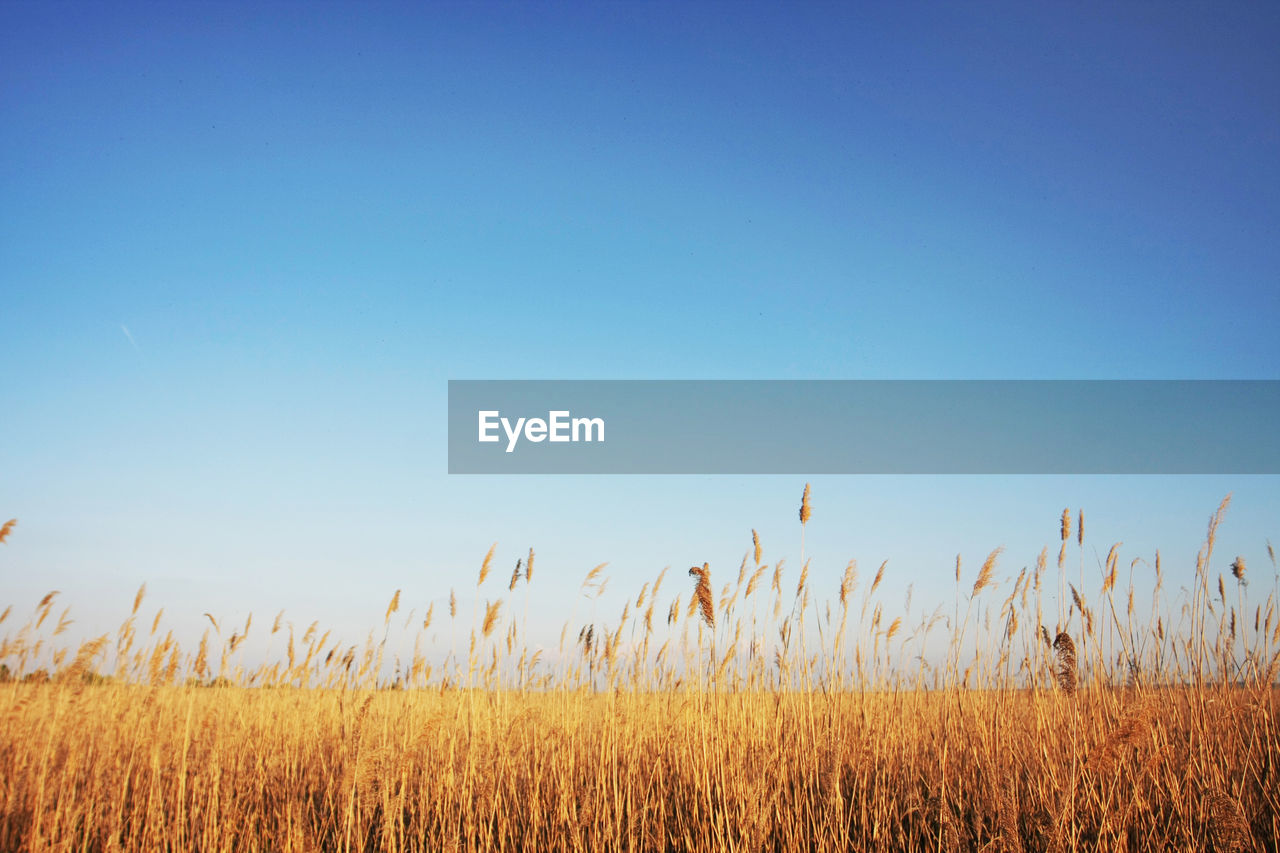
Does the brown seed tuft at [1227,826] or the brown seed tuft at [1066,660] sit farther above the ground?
the brown seed tuft at [1066,660]

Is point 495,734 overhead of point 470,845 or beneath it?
overhead

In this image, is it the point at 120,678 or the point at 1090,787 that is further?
the point at 120,678

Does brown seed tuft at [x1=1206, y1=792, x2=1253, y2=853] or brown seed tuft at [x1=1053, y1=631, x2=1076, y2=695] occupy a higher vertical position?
brown seed tuft at [x1=1053, y1=631, x2=1076, y2=695]

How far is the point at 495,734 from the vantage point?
4730mm

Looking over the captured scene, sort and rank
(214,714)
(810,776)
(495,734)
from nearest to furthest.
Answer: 1. (810,776)
2. (495,734)
3. (214,714)

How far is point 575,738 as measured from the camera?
4.74 meters

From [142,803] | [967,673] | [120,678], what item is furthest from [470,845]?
[120,678]

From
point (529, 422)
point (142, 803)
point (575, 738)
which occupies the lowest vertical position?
point (142, 803)

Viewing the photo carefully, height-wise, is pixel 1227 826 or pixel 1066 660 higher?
pixel 1066 660

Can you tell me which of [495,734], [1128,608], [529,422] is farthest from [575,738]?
[1128,608]

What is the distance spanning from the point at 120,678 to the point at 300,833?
4659 mm

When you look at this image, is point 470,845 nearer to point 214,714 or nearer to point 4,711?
point 214,714

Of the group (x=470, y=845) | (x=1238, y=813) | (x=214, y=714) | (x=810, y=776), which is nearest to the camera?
(x=1238, y=813)

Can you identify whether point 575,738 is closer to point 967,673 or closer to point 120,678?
point 967,673
